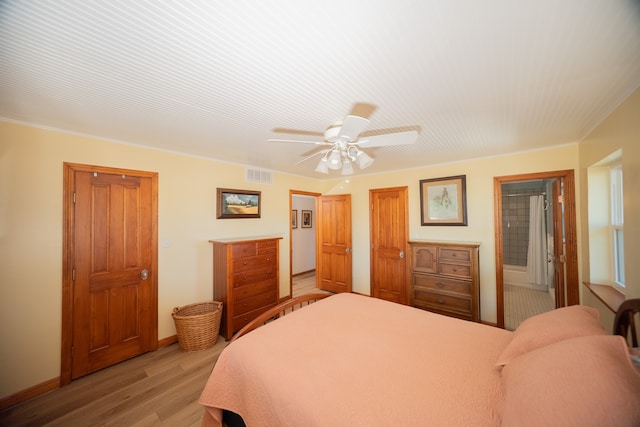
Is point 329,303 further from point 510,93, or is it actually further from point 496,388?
point 510,93

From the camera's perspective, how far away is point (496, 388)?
3.43 feet

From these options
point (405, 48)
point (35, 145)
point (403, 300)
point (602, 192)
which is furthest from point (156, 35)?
point (403, 300)

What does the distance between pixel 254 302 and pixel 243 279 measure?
0.40m

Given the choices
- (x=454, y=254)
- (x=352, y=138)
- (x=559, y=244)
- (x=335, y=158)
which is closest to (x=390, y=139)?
(x=352, y=138)

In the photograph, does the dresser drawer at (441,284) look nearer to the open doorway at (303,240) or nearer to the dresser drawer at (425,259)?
the dresser drawer at (425,259)

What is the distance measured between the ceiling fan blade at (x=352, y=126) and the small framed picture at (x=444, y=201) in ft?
8.19

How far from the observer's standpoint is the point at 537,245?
14.8 feet

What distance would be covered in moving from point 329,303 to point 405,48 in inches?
79.7

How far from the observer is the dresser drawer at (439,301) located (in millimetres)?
2967

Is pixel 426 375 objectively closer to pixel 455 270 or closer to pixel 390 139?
pixel 390 139

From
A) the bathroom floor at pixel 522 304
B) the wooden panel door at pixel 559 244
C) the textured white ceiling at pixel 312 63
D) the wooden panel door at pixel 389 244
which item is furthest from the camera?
the wooden panel door at pixel 389 244

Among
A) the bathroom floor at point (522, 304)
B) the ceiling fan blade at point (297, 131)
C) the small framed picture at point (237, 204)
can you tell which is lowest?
the bathroom floor at point (522, 304)

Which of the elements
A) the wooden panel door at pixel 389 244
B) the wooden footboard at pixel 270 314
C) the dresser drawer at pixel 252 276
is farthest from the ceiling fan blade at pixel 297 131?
Result: the wooden panel door at pixel 389 244

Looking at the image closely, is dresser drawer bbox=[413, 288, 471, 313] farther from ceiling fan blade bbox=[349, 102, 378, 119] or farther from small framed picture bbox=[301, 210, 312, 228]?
small framed picture bbox=[301, 210, 312, 228]
